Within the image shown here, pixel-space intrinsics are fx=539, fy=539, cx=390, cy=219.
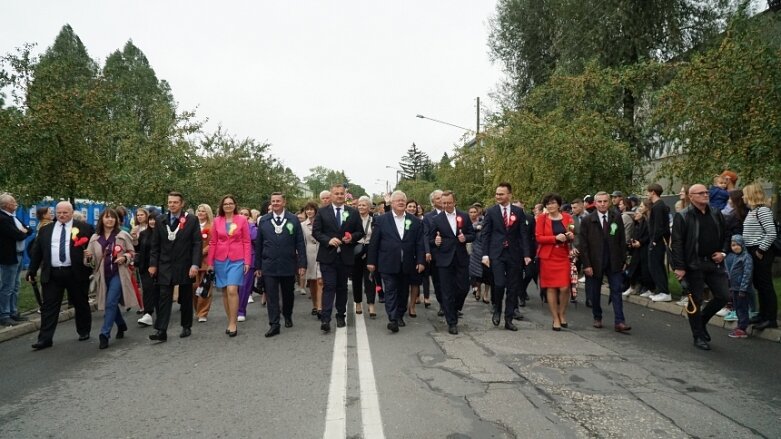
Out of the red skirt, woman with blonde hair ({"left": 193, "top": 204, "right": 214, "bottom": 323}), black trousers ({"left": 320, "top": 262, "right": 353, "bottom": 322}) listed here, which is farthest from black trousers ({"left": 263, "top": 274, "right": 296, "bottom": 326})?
the red skirt

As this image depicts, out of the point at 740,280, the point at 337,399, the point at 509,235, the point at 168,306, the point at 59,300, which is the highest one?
the point at 509,235

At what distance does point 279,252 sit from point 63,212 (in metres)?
2.91

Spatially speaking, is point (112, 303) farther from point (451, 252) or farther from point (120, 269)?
point (451, 252)

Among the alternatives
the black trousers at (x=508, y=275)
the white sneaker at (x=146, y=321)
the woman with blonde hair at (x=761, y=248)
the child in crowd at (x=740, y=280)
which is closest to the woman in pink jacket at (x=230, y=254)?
the white sneaker at (x=146, y=321)

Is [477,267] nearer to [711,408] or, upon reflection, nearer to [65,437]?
[711,408]

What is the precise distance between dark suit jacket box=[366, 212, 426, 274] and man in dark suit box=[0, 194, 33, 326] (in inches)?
220

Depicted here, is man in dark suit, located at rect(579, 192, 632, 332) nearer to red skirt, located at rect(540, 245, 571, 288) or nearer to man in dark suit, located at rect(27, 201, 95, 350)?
red skirt, located at rect(540, 245, 571, 288)

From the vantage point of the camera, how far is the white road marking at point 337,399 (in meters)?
3.96

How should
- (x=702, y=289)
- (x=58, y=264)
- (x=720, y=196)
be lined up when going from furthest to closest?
1. (x=720, y=196)
2. (x=58, y=264)
3. (x=702, y=289)

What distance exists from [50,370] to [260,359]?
2278 mm

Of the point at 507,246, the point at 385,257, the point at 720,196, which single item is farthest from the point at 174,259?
the point at 720,196

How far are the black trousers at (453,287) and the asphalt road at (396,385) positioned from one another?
32cm

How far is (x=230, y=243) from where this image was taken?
25.7ft

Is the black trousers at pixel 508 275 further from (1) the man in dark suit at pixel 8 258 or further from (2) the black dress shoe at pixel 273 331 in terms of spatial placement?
(1) the man in dark suit at pixel 8 258
